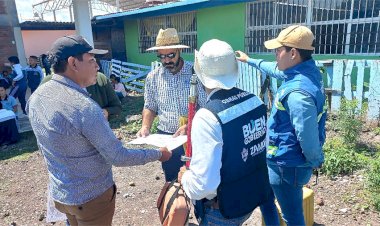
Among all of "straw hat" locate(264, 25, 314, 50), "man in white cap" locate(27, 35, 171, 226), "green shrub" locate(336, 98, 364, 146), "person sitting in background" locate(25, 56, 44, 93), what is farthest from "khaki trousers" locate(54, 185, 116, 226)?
"person sitting in background" locate(25, 56, 44, 93)

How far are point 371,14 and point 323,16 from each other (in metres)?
0.96

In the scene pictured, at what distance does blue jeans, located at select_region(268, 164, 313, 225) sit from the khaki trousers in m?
1.10

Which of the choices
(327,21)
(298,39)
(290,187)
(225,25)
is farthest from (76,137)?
(225,25)

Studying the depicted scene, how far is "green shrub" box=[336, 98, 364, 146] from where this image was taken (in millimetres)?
4301

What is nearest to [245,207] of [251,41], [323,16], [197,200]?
[197,200]

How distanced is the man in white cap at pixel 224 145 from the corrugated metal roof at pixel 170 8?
6793 millimetres

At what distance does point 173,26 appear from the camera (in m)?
10.9

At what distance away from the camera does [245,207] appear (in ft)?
5.35

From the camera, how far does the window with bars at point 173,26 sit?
33.1 ft

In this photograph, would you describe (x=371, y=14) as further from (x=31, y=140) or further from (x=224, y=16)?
(x=31, y=140)

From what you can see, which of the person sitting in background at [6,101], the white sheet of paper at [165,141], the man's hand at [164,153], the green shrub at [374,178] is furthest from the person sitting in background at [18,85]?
the green shrub at [374,178]

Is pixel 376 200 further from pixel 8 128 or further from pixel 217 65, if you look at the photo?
pixel 8 128

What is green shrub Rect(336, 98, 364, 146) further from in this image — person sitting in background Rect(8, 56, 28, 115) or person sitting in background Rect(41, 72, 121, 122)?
person sitting in background Rect(8, 56, 28, 115)

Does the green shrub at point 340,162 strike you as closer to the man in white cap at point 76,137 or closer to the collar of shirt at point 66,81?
the man in white cap at point 76,137
